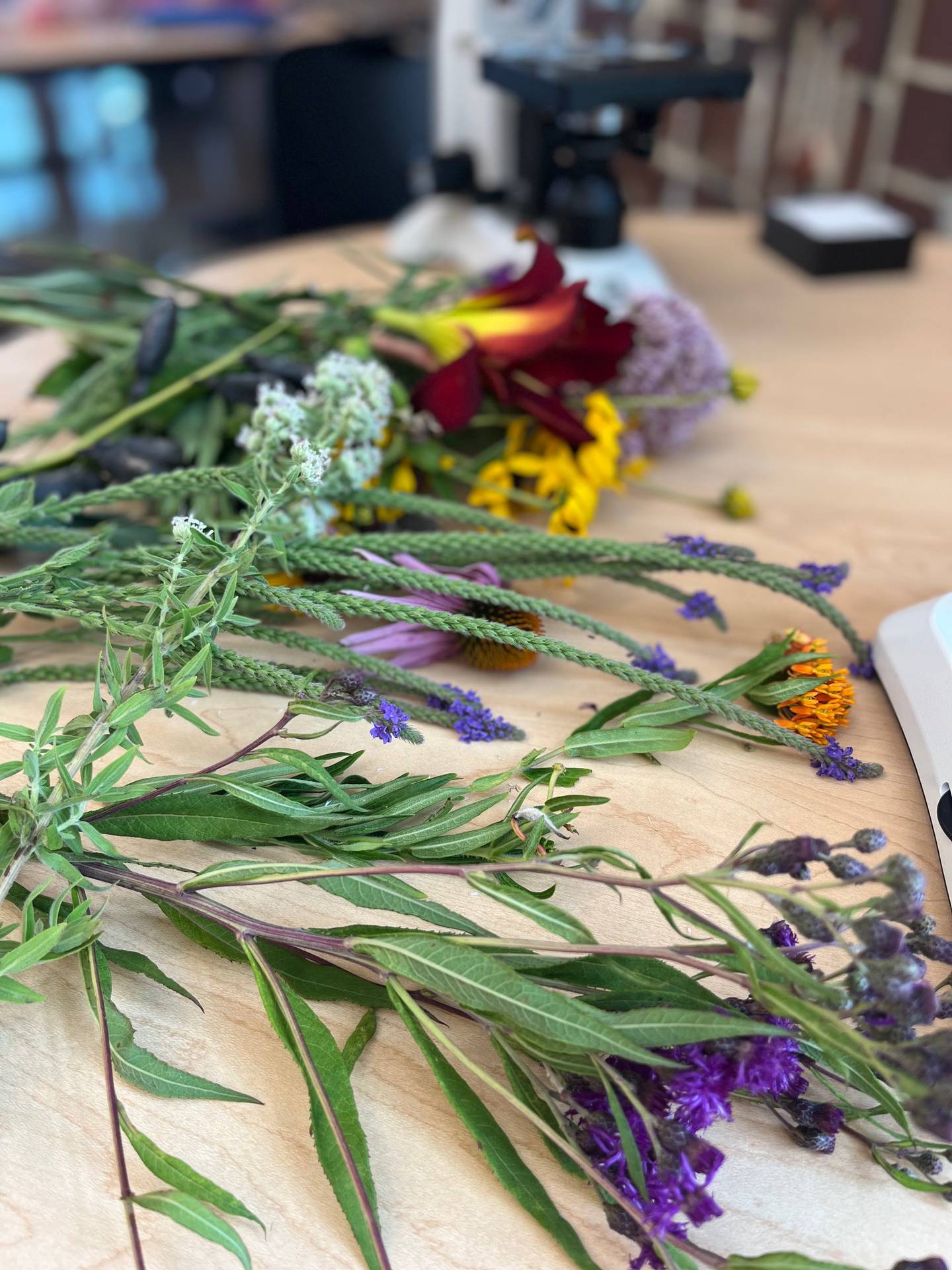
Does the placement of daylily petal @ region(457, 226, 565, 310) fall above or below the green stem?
above

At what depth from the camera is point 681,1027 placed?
1.03 feet

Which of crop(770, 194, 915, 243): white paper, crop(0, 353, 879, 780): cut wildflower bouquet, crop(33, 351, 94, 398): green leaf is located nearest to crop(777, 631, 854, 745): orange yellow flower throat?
crop(0, 353, 879, 780): cut wildflower bouquet

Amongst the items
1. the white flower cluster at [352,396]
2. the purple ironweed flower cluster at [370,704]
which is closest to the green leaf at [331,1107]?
the purple ironweed flower cluster at [370,704]

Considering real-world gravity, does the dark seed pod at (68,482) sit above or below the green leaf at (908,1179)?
above

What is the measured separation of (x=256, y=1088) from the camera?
375 mm

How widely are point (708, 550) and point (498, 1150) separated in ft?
1.03

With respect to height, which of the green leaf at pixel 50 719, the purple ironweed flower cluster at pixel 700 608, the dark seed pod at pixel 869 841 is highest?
the dark seed pod at pixel 869 841

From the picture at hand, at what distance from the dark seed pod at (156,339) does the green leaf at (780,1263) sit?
601mm

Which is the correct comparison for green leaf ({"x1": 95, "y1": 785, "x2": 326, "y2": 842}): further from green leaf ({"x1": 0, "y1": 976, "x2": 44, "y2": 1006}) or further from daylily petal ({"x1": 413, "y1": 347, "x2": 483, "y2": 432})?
daylily petal ({"x1": 413, "y1": 347, "x2": 483, "y2": 432})

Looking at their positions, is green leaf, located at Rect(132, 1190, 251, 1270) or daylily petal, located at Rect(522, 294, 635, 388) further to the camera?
daylily petal, located at Rect(522, 294, 635, 388)

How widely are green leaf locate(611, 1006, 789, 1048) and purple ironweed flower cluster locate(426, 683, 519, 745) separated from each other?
20 cm

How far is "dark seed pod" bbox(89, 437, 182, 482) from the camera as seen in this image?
0.65m

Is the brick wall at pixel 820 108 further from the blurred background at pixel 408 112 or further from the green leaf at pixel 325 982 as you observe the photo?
the green leaf at pixel 325 982

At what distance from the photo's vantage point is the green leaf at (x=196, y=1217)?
0.31 metres
